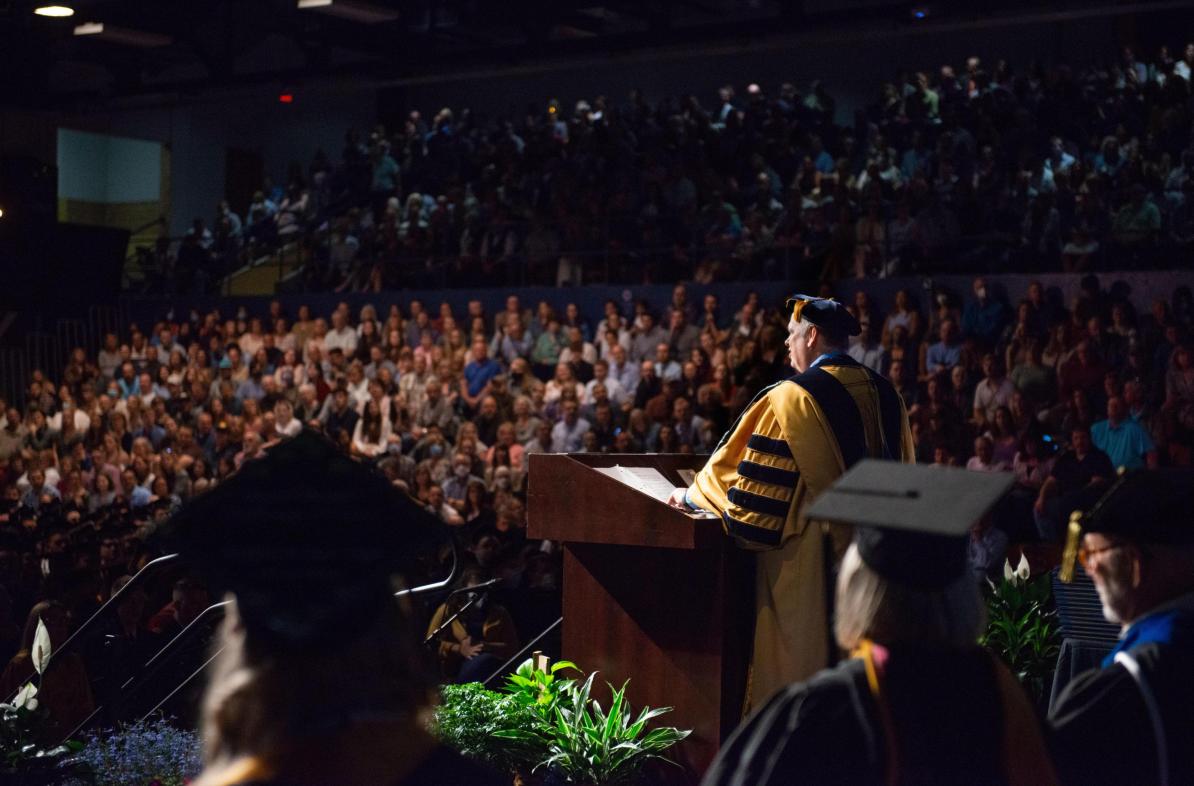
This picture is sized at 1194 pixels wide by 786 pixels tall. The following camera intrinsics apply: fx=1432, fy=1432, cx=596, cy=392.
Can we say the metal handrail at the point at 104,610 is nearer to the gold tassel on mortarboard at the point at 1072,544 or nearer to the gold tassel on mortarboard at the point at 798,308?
the gold tassel on mortarboard at the point at 798,308

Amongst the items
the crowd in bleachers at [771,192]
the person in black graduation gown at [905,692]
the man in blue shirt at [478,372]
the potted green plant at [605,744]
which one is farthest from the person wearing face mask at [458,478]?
the person in black graduation gown at [905,692]

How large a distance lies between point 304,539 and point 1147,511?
147 centimetres

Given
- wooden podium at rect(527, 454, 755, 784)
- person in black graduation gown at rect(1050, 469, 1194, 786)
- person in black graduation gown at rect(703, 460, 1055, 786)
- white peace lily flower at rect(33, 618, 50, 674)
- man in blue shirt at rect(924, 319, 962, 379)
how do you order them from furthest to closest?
man in blue shirt at rect(924, 319, 962, 379), white peace lily flower at rect(33, 618, 50, 674), wooden podium at rect(527, 454, 755, 784), person in black graduation gown at rect(1050, 469, 1194, 786), person in black graduation gown at rect(703, 460, 1055, 786)

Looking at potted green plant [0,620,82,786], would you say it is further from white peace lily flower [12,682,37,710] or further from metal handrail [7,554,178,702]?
metal handrail [7,554,178,702]

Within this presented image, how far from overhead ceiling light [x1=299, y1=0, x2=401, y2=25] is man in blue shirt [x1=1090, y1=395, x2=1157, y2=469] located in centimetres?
731

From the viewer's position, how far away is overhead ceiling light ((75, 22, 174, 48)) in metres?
13.9

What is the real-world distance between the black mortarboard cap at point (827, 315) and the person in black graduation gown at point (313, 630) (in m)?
3.14

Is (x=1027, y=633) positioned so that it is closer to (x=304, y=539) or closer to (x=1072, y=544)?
(x=1072, y=544)

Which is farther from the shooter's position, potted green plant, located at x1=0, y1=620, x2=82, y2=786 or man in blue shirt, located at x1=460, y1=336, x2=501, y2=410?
man in blue shirt, located at x1=460, y1=336, x2=501, y2=410

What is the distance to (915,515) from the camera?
225 cm

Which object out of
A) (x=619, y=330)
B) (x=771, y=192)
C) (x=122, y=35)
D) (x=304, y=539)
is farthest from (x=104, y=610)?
(x=771, y=192)

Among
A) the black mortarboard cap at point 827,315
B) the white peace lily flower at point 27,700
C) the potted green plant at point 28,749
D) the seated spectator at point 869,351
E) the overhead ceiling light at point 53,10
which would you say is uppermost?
the overhead ceiling light at point 53,10

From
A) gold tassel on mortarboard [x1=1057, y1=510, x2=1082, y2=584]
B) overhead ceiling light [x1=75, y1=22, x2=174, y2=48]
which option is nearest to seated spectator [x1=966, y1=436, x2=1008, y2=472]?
gold tassel on mortarboard [x1=1057, y1=510, x2=1082, y2=584]

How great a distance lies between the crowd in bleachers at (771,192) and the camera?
1233 centimetres
